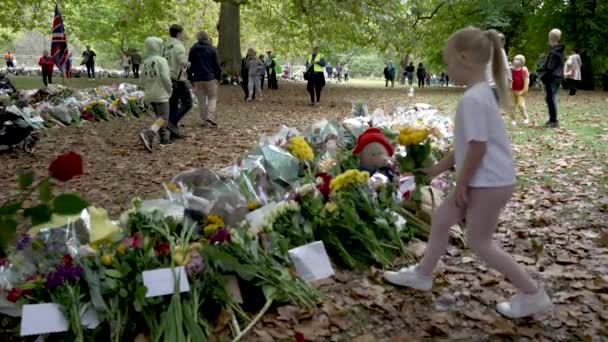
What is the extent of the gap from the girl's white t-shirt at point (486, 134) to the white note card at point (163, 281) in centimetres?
150

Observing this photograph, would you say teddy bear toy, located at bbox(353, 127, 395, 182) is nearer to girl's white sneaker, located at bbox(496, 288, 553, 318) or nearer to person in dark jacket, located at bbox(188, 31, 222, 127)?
girl's white sneaker, located at bbox(496, 288, 553, 318)

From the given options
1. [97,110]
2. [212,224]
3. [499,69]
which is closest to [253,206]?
[212,224]

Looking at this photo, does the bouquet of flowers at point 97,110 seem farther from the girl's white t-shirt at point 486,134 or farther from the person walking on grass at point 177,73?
the girl's white t-shirt at point 486,134

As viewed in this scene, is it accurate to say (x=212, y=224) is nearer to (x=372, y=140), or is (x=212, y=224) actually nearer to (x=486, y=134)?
(x=486, y=134)

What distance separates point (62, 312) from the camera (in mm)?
2555

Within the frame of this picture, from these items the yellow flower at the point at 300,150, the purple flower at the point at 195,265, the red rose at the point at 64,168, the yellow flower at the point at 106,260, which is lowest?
the purple flower at the point at 195,265

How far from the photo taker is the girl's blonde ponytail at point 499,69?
2.74 metres

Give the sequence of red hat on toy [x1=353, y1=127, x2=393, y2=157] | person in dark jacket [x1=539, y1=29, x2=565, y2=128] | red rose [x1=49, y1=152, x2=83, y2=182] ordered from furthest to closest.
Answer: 1. person in dark jacket [x1=539, y1=29, x2=565, y2=128]
2. red hat on toy [x1=353, y1=127, x2=393, y2=157]
3. red rose [x1=49, y1=152, x2=83, y2=182]

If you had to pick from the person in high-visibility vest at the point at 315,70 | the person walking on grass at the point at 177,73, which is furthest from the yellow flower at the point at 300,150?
the person in high-visibility vest at the point at 315,70

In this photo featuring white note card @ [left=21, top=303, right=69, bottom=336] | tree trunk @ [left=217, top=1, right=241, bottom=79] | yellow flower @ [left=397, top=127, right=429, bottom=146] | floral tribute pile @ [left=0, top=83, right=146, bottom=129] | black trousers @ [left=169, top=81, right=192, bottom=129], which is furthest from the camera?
Answer: tree trunk @ [left=217, top=1, right=241, bottom=79]

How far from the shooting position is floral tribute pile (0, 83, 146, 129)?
1022 cm

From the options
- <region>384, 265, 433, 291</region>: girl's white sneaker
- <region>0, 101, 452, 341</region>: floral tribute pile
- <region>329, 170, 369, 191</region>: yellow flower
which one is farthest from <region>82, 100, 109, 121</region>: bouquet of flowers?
<region>384, 265, 433, 291</region>: girl's white sneaker

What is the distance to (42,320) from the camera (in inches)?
99.0

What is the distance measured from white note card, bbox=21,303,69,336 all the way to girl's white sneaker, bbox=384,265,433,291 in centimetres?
187
